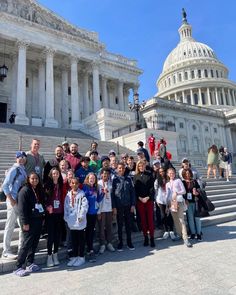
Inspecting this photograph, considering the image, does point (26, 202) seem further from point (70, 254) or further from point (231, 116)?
point (231, 116)

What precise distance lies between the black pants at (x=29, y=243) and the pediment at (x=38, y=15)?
2772 cm

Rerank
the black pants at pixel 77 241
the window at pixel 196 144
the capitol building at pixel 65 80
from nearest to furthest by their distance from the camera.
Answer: the black pants at pixel 77 241, the capitol building at pixel 65 80, the window at pixel 196 144

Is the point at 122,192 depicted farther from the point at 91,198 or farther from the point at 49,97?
the point at 49,97

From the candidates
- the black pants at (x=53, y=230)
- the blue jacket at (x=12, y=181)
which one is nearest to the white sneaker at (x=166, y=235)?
the black pants at (x=53, y=230)

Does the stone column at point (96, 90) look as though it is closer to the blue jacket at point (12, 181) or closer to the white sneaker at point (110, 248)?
the white sneaker at point (110, 248)

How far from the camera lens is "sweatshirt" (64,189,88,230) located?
557 cm

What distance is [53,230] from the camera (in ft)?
18.1

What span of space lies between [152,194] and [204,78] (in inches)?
3002

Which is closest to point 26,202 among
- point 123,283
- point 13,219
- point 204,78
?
point 13,219

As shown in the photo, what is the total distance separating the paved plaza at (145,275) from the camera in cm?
413

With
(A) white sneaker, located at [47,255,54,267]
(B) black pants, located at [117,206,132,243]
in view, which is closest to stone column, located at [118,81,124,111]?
(B) black pants, located at [117,206,132,243]

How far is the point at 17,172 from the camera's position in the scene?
223 inches

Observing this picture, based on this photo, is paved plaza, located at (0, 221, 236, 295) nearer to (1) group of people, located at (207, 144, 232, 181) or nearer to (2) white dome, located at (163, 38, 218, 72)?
(1) group of people, located at (207, 144, 232, 181)

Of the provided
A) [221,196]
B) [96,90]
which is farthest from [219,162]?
[96,90]
